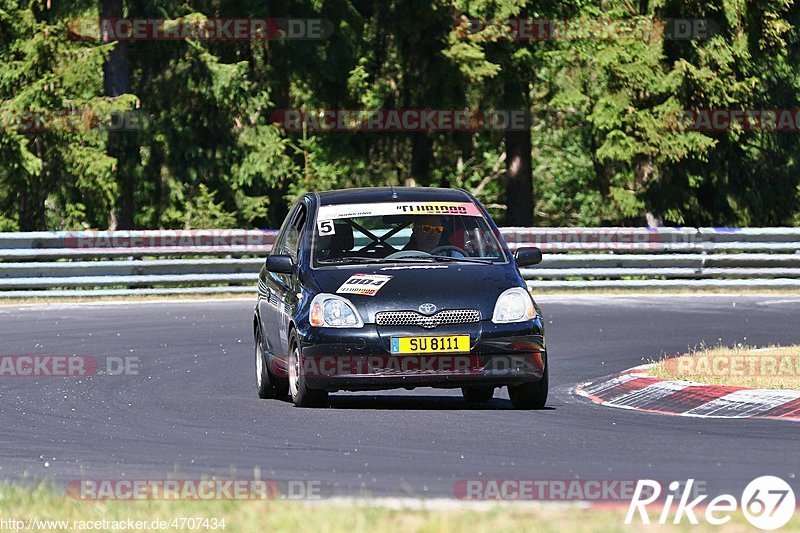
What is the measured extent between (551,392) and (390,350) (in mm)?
2585

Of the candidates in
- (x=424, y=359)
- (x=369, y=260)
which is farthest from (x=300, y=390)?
(x=369, y=260)

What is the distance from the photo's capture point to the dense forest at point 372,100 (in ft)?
116

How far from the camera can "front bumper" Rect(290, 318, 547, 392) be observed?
38.5 ft

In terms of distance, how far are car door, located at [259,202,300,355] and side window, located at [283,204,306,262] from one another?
71mm

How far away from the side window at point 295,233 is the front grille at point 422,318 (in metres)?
1.51

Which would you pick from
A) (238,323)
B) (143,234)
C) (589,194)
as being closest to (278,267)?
(238,323)

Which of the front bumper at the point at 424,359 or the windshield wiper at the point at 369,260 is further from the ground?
the windshield wiper at the point at 369,260

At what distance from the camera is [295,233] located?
13641mm

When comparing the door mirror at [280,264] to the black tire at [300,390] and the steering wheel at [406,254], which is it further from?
the steering wheel at [406,254]

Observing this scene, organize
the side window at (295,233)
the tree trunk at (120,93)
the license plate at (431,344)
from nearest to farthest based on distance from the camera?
1. the license plate at (431,344)
2. the side window at (295,233)
3. the tree trunk at (120,93)

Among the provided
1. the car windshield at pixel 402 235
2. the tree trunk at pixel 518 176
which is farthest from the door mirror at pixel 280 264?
the tree trunk at pixel 518 176

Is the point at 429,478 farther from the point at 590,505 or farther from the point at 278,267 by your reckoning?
the point at 278,267

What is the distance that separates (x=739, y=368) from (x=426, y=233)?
3145mm

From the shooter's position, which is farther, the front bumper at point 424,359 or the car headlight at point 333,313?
the car headlight at point 333,313
